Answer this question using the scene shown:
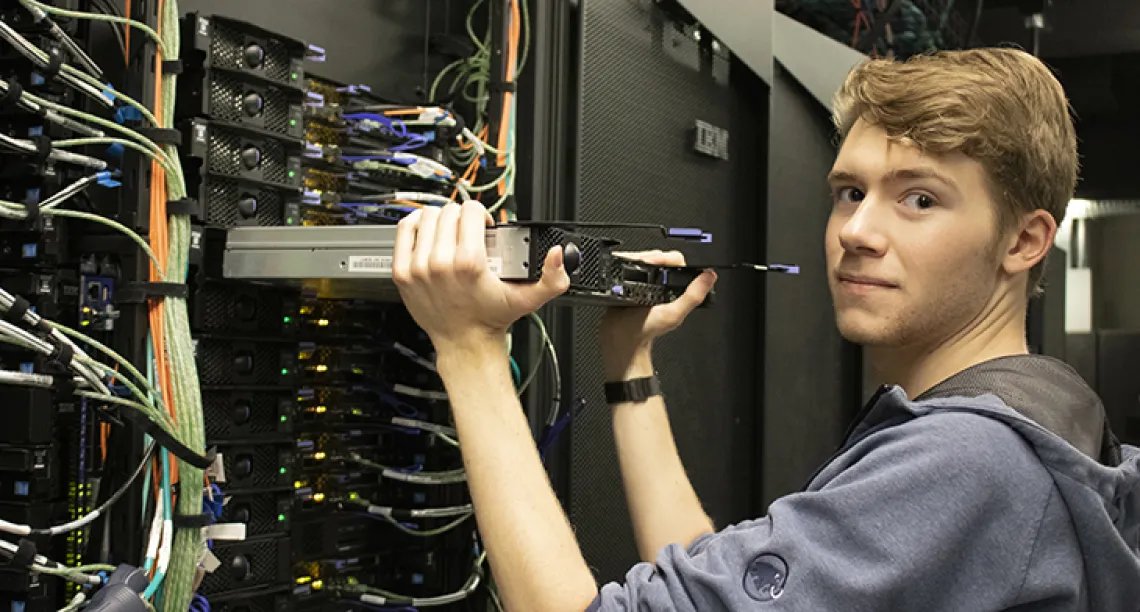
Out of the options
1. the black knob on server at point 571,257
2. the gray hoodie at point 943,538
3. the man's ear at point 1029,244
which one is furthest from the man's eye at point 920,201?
the black knob on server at point 571,257

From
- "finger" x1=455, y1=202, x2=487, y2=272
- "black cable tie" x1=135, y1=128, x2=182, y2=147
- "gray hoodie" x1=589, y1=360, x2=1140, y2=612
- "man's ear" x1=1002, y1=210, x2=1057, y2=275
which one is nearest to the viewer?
"gray hoodie" x1=589, y1=360, x2=1140, y2=612

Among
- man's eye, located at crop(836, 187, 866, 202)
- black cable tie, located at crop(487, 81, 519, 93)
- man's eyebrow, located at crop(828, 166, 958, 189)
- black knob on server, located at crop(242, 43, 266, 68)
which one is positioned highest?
black cable tie, located at crop(487, 81, 519, 93)

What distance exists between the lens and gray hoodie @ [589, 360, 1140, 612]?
98cm

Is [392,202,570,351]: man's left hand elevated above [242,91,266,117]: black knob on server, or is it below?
below

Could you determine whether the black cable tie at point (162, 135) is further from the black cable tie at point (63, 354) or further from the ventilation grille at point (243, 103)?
the black cable tie at point (63, 354)

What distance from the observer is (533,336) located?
7.20ft

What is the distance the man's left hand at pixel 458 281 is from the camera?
1180 millimetres

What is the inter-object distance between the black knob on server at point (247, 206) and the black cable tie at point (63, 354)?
0.36 metres

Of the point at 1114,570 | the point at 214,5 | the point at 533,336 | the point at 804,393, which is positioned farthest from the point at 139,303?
the point at 804,393

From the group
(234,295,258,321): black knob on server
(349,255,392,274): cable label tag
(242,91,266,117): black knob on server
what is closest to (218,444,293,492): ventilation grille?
(234,295,258,321): black knob on server

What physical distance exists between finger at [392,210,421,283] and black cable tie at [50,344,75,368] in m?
0.52

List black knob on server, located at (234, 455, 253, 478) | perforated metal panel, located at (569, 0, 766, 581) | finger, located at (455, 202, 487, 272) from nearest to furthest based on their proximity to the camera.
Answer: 1. finger, located at (455, 202, 487, 272)
2. black knob on server, located at (234, 455, 253, 478)
3. perforated metal panel, located at (569, 0, 766, 581)

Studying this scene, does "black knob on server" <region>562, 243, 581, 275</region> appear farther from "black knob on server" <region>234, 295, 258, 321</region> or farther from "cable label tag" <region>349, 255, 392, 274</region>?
"black knob on server" <region>234, 295, 258, 321</region>

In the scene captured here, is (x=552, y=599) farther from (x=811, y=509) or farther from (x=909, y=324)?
(x=909, y=324)
